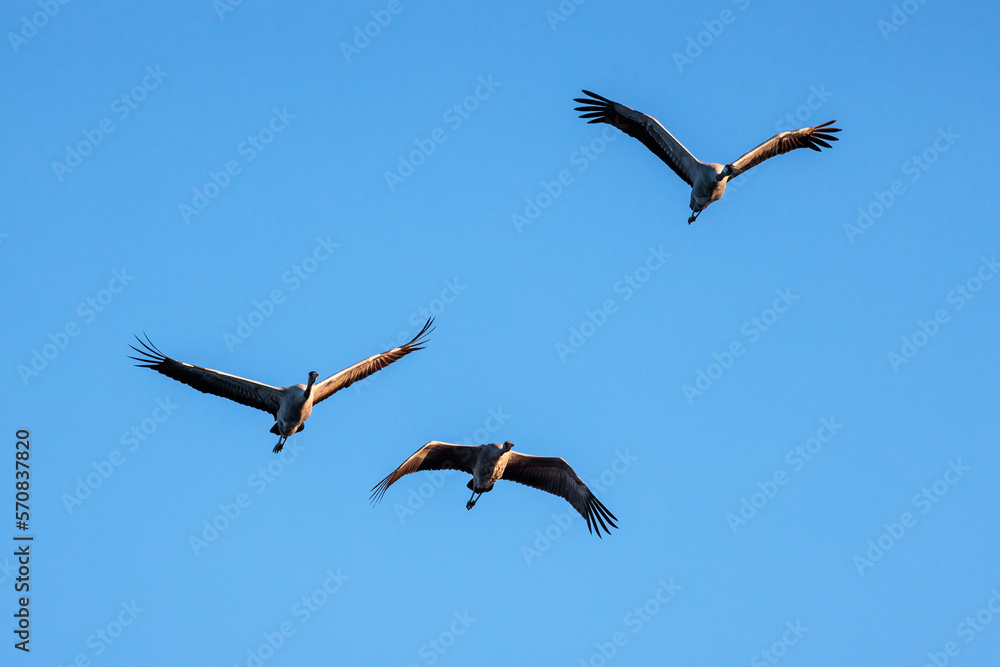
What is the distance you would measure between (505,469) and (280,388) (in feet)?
19.9

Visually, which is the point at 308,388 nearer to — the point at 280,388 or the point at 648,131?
the point at 280,388

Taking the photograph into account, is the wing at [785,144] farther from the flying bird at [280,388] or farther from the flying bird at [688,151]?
the flying bird at [280,388]

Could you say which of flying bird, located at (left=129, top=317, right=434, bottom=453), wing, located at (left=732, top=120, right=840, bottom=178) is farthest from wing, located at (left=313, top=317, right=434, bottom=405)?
wing, located at (left=732, top=120, right=840, bottom=178)

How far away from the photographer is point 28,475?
1231 inches

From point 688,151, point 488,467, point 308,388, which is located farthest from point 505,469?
point 688,151

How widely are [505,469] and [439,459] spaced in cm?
179

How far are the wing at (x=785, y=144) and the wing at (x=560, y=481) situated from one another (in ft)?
28.6

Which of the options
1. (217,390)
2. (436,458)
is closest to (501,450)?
(436,458)

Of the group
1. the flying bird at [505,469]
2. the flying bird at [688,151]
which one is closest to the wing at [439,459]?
the flying bird at [505,469]

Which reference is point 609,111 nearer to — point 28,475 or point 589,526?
point 589,526

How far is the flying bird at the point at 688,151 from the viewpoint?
2812cm

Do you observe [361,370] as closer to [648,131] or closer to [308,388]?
[308,388]

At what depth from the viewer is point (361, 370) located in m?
28.9

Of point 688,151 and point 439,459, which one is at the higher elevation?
point 688,151
